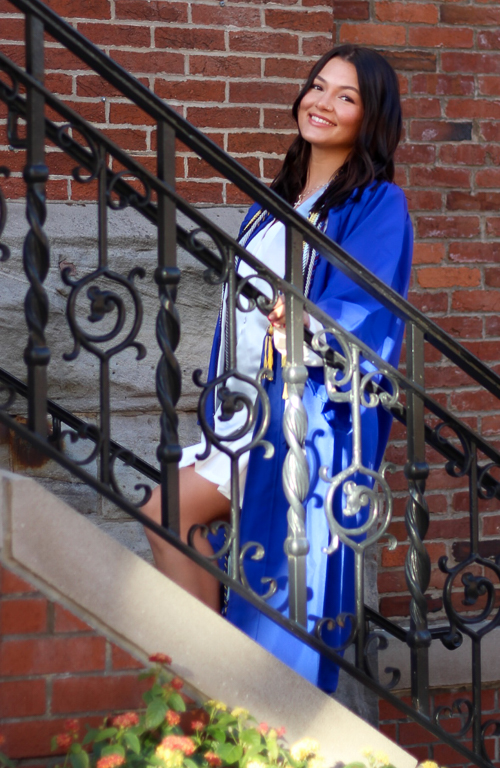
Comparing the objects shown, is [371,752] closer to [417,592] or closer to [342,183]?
[417,592]

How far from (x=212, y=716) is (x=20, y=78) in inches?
53.0

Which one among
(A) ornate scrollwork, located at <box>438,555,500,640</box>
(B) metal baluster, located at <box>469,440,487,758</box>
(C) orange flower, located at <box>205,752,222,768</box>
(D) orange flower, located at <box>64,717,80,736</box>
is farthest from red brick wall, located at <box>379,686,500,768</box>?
(D) orange flower, located at <box>64,717,80,736</box>

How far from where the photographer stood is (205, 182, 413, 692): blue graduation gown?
224 cm

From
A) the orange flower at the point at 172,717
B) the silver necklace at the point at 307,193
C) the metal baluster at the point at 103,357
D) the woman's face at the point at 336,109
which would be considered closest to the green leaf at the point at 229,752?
the orange flower at the point at 172,717

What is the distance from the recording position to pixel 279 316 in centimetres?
214

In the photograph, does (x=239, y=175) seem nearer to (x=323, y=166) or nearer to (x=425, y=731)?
(x=323, y=166)

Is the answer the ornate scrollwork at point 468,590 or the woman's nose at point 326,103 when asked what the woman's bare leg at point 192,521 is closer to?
the ornate scrollwork at point 468,590

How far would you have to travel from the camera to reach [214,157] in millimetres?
1908

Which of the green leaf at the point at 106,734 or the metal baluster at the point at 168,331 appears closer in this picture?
the green leaf at the point at 106,734

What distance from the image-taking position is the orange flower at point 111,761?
1.60 meters

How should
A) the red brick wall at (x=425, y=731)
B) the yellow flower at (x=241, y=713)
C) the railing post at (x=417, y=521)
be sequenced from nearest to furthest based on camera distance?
the yellow flower at (x=241, y=713), the railing post at (x=417, y=521), the red brick wall at (x=425, y=731)

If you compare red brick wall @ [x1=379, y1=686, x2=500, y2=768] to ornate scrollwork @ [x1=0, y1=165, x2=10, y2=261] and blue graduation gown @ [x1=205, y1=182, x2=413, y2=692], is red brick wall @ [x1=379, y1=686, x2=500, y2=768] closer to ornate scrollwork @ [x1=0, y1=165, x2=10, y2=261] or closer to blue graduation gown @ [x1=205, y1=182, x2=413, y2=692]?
blue graduation gown @ [x1=205, y1=182, x2=413, y2=692]

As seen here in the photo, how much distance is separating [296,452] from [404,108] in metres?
2.15

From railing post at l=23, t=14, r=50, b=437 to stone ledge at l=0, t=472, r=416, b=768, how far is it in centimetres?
18
